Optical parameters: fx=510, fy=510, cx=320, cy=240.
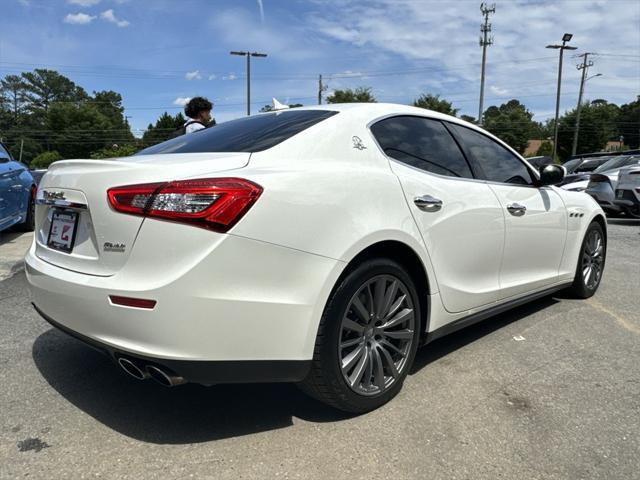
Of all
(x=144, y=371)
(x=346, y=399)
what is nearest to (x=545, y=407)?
(x=346, y=399)

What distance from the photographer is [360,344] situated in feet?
8.08

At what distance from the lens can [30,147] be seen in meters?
80.8

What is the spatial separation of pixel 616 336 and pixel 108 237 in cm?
354

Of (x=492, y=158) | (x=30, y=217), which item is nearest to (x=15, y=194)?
(x=30, y=217)

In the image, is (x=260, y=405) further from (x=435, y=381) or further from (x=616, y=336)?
(x=616, y=336)

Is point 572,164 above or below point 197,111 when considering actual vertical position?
below

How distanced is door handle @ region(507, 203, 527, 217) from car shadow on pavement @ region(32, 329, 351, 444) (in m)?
1.78

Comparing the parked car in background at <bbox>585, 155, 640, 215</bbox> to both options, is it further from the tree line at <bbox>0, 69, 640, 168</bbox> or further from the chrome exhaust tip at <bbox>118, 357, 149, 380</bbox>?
the tree line at <bbox>0, 69, 640, 168</bbox>

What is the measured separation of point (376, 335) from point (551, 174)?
2090 millimetres

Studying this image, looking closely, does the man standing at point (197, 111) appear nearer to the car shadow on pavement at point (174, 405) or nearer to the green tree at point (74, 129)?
the car shadow on pavement at point (174, 405)

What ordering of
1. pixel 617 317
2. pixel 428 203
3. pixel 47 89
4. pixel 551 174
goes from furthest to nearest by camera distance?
pixel 47 89, pixel 617 317, pixel 551 174, pixel 428 203

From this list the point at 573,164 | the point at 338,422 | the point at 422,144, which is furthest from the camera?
the point at 573,164

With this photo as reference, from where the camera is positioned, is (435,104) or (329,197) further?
(435,104)

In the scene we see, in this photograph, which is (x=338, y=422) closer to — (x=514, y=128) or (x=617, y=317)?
(x=617, y=317)
